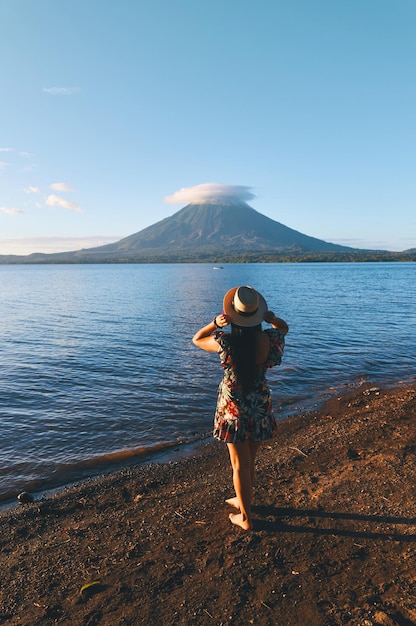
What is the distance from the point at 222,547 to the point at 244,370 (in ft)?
Result: 6.35

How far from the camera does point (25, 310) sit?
113 feet

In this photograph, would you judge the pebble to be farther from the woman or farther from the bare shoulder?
the bare shoulder

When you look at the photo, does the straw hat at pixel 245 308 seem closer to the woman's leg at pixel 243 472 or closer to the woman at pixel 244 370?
the woman at pixel 244 370

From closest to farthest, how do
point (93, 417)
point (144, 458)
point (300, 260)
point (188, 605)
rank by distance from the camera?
point (188, 605), point (144, 458), point (93, 417), point (300, 260)

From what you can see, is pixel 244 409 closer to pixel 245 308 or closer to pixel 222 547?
pixel 245 308

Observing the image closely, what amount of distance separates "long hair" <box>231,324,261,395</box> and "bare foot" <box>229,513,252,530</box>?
166 cm

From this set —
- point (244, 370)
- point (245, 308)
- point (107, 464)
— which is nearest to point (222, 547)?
point (244, 370)

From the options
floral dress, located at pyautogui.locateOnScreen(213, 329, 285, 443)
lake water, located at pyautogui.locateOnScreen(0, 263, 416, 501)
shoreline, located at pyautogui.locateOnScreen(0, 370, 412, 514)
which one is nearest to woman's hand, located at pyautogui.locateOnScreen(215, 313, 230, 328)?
floral dress, located at pyautogui.locateOnScreen(213, 329, 285, 443)

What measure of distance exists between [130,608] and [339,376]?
36.4ft

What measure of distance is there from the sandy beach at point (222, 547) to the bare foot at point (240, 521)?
10 centimetres

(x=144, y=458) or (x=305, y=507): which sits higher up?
(x=305, y=507)

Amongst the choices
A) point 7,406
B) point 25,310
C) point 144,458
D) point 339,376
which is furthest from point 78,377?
point 25,310

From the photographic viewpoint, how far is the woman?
4.20m

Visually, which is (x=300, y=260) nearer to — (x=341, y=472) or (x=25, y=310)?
(x=25, y=310)
